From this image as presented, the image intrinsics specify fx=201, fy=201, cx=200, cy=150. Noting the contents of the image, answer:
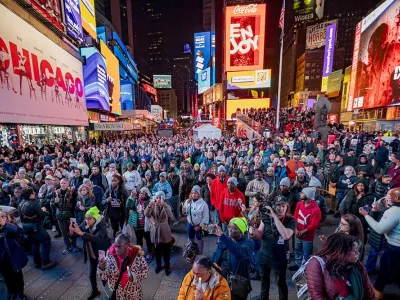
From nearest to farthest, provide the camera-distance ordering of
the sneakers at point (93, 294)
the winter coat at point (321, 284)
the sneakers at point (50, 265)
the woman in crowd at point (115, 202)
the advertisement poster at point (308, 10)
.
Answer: the winter coat at point (321, 284) < the sneakers at point (93, 294) < the sneakers at point (50, 265) < the woman in crowd at point (115, 202) < the advertisement poster at point (308, 10)

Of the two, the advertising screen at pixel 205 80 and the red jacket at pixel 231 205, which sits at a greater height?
the advertising screen at pixel 205 80

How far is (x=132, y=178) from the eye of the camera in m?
6.86

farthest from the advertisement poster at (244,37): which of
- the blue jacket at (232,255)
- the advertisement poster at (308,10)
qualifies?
the advertisement poster at (308,10)

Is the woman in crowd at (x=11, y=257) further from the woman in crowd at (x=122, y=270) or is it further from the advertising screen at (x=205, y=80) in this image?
the advertising screen at (x=205, y=80)

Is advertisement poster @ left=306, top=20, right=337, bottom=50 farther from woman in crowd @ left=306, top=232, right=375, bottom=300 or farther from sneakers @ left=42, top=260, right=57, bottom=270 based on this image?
sneakers @ left=42, top=260, right=57, bottom=270

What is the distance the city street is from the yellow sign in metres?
38.2

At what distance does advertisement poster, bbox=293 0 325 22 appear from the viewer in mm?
79406

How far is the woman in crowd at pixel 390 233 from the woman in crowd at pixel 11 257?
19.0ft

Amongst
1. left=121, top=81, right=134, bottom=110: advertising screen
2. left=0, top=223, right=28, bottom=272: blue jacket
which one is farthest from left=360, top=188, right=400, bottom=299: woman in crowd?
left=121, top=81, right=134, bottom=110: advertising screen

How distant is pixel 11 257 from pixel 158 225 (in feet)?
8.00

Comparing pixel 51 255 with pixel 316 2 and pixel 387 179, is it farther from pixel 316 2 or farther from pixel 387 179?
pixel 316 2

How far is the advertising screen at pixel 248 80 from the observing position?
129 ft

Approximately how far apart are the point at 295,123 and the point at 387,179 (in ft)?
71.5

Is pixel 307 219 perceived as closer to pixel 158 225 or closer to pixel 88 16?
pixel 158 225
